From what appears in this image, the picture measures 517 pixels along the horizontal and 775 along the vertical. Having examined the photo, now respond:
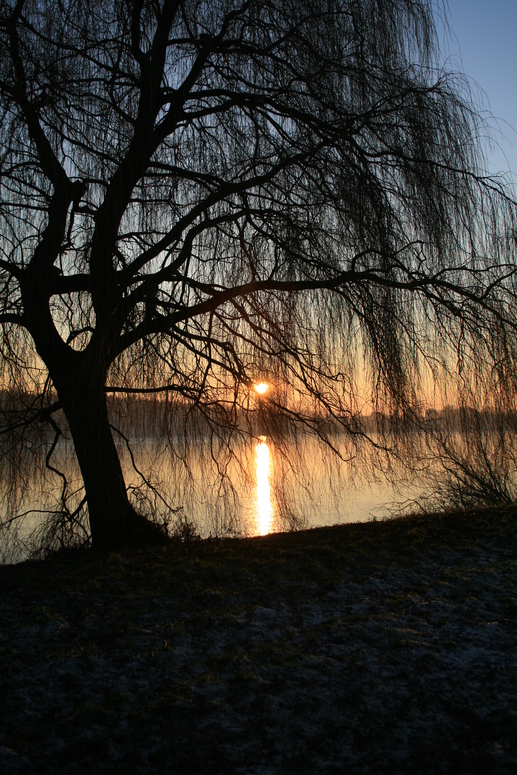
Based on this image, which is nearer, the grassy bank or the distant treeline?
the grassy bank

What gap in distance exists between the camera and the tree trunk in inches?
146

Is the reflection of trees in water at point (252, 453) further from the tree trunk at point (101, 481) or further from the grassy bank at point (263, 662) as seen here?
Answer: the grassy bank at point (263, 662)

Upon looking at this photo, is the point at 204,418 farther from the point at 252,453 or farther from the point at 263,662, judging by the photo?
the point at 263,662

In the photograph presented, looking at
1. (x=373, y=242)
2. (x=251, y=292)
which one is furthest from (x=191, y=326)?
(x=373, y=242)

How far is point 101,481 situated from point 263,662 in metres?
1.96

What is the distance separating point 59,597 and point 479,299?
2912 millimetres

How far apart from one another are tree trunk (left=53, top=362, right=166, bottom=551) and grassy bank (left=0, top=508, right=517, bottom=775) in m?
0.34

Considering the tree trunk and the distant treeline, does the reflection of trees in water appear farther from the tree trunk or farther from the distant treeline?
the tree trunk

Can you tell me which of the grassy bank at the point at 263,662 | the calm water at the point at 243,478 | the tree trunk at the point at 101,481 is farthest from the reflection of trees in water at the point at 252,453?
the grassy bank at the point at 263,662

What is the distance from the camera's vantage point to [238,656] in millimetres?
2256

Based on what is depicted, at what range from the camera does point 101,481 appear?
12.5 ft

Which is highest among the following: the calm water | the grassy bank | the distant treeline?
the distant treeline

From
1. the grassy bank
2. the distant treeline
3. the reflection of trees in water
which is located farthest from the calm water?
the grassy bank

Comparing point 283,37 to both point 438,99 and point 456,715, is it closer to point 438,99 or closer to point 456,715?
point 438,99
